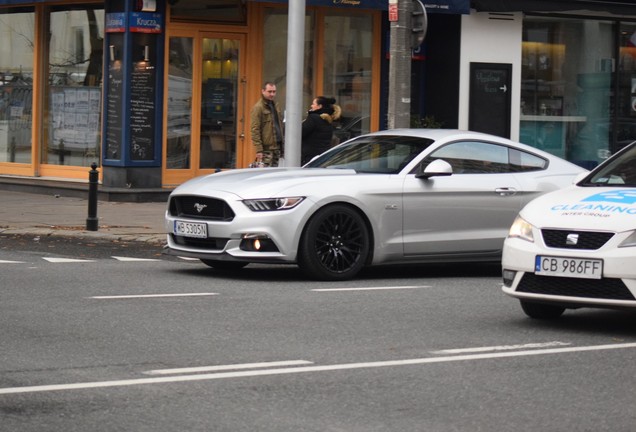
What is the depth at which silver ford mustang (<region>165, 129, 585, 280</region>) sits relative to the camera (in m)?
11.9

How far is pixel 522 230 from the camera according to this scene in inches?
378

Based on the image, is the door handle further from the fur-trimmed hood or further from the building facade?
the building facade

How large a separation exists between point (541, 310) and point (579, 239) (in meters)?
0.97

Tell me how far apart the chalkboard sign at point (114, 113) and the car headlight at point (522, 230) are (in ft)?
40.8

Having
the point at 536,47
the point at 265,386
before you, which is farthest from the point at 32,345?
the point at 536,47

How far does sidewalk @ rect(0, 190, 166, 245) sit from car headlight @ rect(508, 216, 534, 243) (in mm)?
7035

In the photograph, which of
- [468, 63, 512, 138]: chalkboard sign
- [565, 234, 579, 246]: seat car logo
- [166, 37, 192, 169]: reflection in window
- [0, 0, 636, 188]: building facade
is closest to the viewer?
[565, 234, 579, 246]: seat car logo

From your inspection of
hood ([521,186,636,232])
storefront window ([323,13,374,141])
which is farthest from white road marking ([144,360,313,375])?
storefront window ([323,13,374,141])

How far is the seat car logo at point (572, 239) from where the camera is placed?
30.0 ft

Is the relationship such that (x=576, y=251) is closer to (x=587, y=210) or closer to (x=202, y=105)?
(x=587, y=210)

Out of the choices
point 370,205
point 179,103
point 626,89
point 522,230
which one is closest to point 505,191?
point 370,205

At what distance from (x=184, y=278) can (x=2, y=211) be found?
7541 millimetres

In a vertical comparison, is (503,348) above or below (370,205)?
below

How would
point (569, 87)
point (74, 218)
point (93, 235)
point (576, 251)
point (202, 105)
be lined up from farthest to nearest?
1. point (569, 87)
2. point (202, 105)
3. point (74, 218)
4. point (93, 235)
5. point (576, 251)
